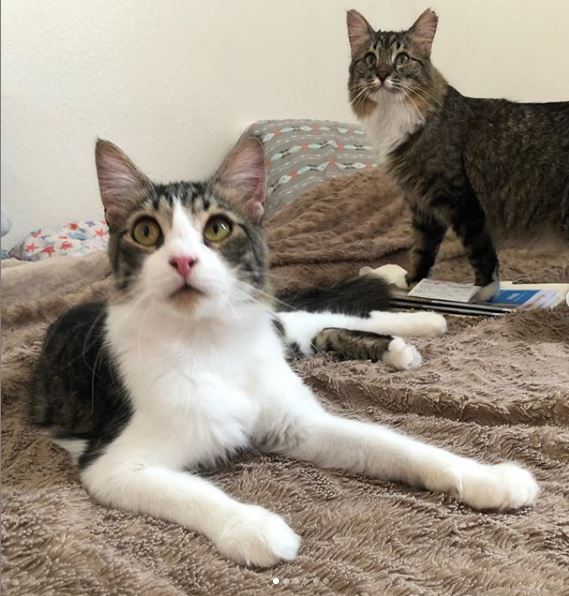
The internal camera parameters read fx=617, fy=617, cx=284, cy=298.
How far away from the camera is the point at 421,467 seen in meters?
0.93

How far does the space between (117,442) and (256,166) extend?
532mm

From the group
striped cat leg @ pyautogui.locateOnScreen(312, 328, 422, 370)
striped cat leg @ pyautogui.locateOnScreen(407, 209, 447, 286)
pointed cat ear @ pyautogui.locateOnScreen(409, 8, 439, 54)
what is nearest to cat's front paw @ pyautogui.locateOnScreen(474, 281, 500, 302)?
striped cat leg @ pyautogui.locateOnScreen(407, 209, 447, 286)

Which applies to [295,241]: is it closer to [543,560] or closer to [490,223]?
[490,223]

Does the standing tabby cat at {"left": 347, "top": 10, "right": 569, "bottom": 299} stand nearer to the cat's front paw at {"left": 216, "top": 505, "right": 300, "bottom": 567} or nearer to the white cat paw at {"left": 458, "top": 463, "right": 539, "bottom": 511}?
the white cat paw at {"left": 458, "top": 463, "right": 539, "bottom": 511}

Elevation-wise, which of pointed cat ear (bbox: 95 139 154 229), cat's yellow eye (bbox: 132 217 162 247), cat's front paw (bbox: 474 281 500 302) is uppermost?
pointed cat ear (bbox: 95 139 154 229)

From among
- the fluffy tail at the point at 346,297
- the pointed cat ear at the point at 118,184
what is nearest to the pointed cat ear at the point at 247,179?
the pointed cat ear at the point at 118,184

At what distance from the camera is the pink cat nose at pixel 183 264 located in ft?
2.95

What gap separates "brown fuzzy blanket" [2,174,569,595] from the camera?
2.48 feet

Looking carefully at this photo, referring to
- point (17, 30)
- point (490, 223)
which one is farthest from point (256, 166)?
point (490, 223)

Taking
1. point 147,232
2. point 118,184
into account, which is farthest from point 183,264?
point 118,184

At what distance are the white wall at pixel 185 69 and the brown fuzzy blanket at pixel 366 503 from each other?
24 cm

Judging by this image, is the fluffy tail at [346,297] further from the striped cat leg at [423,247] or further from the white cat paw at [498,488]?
the white cat paw at [498,488]

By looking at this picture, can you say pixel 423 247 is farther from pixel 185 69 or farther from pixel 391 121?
A: pixel 185 69

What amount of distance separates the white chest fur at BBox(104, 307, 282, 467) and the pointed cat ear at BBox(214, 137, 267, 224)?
20 centimetres
